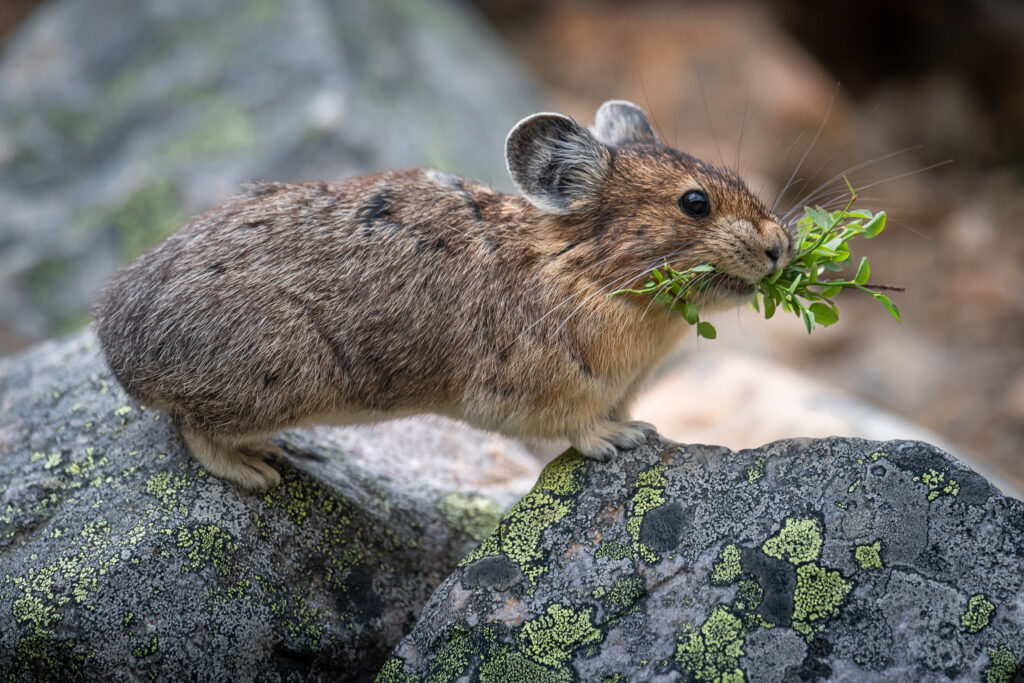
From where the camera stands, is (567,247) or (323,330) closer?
(323,330)

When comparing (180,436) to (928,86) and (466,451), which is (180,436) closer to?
(466,451)

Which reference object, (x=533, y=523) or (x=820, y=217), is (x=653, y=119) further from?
(x=533, y=523)

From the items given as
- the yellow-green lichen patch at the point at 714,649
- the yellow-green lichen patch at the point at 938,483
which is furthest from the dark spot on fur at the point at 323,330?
the yellow-green lichen patch at the point at 938,483

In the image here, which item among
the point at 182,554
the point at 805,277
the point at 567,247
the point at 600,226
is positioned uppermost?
the point at 805,277

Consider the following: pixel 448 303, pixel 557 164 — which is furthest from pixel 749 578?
pixel 557 164

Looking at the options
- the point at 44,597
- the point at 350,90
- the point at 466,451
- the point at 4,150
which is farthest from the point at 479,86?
the point at 44,597

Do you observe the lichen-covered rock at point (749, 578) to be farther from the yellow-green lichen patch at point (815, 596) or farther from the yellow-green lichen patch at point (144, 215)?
the yellow-green lichen patch at point (144, 215)
